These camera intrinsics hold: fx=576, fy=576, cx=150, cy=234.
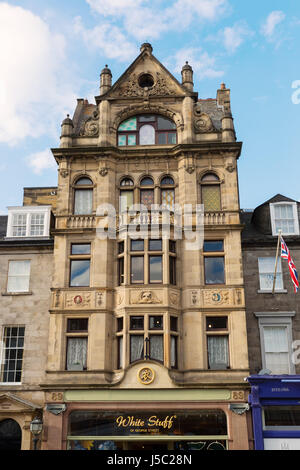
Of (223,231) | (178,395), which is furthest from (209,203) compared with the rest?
(178,395)

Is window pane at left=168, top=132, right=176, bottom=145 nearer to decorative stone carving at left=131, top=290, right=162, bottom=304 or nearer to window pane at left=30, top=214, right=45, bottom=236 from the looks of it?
window pane at left=30, top=214, right=45, bottom=236

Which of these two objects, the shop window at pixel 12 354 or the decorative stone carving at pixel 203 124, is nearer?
the shop window at pixel 12 354

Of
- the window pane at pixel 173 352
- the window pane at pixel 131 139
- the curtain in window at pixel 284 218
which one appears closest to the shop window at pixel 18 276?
the window pane at pixel 173 352

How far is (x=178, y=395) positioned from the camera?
27.2 m

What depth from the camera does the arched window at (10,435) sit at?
28.0 meters

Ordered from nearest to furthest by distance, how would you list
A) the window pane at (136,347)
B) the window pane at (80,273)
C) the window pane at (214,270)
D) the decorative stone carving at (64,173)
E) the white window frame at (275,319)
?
the window pane at (136,347) < the window pane at (214,270) < the white window frame at (275,319) < the window pane at (80,273) < the decorative stone carving at (64,173)

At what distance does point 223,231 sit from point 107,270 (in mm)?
6418

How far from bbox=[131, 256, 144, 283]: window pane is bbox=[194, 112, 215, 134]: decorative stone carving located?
333 inches

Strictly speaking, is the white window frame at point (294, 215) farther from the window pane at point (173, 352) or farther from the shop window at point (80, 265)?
the shop window at point (80, 265)

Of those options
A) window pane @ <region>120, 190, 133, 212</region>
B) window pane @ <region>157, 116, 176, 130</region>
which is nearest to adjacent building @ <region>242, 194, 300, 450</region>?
window pane @ <region>120, 190, 133, 212</region>

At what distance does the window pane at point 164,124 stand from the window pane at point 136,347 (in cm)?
1230

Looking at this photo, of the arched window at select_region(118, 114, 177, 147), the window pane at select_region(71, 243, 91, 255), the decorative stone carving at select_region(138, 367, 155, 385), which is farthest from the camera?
the arched window at select_region(118, 114, 177, 147)

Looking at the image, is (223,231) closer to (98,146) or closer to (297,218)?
(297,218)

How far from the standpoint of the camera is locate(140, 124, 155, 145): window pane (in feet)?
108
